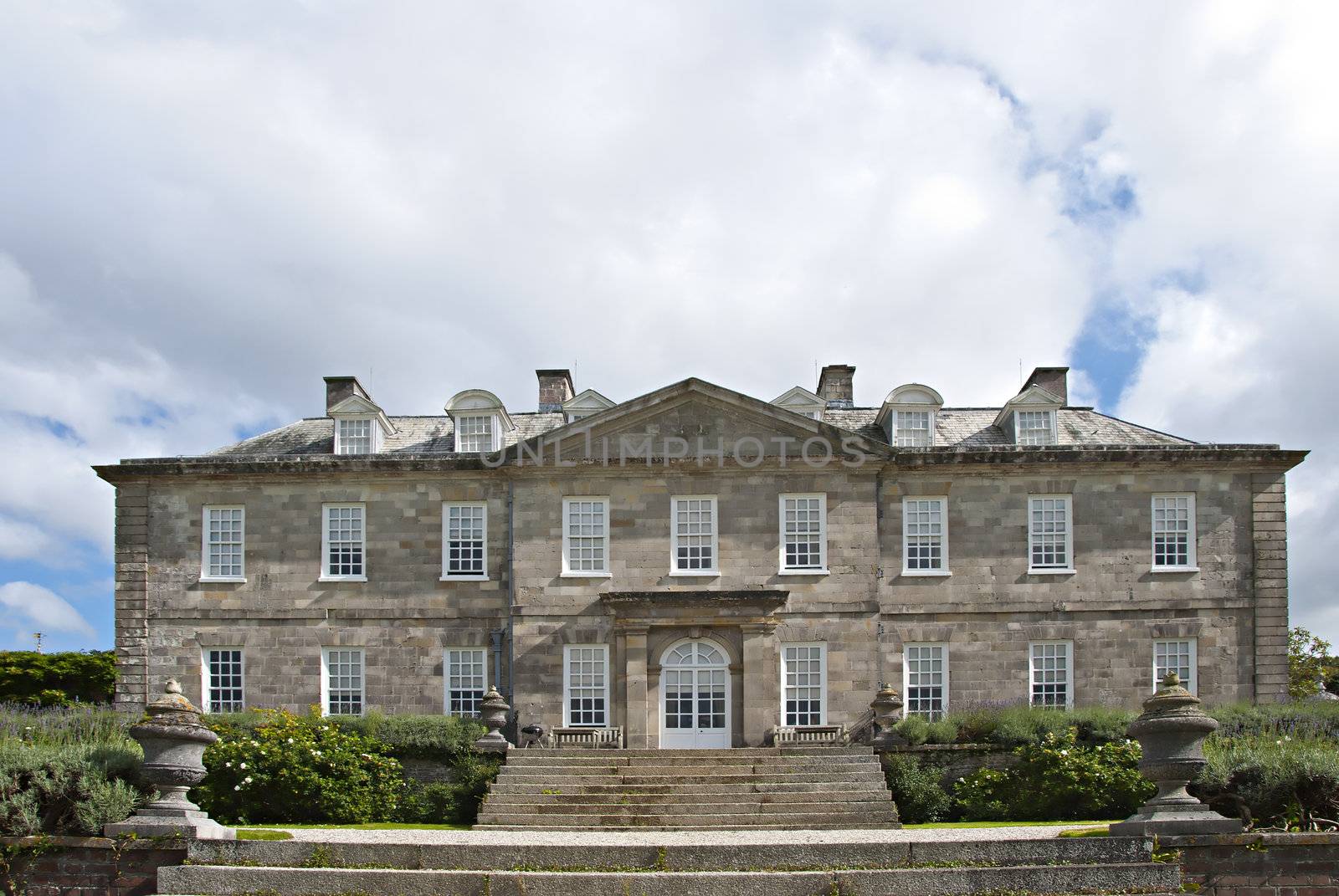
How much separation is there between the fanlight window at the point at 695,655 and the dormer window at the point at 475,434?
6587mm

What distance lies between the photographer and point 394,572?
27.7 metres

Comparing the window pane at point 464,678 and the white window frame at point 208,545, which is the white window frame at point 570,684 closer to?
the window pane at point 464,678

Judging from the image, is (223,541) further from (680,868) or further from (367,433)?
(680,868)

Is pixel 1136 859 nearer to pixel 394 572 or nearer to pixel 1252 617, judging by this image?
pixel 1252 617

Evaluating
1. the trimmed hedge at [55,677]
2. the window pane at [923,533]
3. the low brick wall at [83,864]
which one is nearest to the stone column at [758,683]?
the window pane at [923,533]

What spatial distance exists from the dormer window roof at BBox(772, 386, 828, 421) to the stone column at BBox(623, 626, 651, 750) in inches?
262

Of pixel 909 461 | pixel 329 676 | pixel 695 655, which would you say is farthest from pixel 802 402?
pixel 329 676

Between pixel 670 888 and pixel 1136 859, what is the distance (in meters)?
5.72

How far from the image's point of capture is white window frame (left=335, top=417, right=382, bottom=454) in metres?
29.0

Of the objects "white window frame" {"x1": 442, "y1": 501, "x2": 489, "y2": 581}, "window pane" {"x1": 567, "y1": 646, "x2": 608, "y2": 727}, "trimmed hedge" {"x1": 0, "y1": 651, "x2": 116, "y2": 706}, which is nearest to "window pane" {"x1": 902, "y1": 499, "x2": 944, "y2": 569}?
"window pane" {"x1": 567, "y1": 646, "x2": 608, "y2": 727}

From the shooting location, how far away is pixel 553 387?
3247cm

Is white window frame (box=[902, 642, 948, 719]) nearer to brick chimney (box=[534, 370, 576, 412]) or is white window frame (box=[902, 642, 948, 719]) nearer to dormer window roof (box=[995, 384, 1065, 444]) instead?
dormer window roof (box=[995, 384, 1065, 444])

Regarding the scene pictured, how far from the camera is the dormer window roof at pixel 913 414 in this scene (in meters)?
28.6

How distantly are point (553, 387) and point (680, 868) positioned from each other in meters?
18.8
